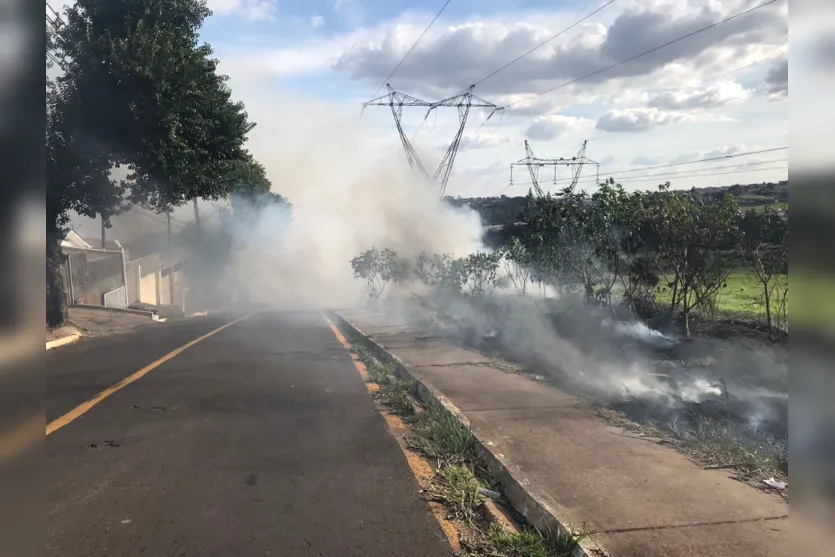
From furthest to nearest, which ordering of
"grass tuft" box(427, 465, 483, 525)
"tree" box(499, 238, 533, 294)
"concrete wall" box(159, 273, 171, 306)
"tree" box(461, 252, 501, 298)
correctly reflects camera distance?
1. "concrete wall" box(159, 273, 171, 306)
2. "tree" box(461, 252, 501, 298)
3. "tree" box(499, 238, 533, 294)
4. "grass tuft" box(427, 465, 483, 525)

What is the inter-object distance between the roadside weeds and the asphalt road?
0.18m

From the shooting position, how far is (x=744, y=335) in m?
8.23

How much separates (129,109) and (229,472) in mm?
10860

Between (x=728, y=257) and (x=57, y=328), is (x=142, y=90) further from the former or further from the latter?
(x=728, y=257)

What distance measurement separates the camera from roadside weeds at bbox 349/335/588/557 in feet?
11.3

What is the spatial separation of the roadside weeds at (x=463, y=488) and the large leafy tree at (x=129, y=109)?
9.41 m

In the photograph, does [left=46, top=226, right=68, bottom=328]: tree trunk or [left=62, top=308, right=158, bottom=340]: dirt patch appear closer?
[left=46, top=226, right=68, bottom=328]: tree trunk

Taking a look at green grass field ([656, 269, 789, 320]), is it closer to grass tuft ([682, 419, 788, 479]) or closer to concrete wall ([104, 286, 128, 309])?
grass tuft ([682, 419, 788, 479])

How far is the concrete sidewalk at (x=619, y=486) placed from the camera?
133 inches

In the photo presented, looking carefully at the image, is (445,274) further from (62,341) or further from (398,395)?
(398,395)

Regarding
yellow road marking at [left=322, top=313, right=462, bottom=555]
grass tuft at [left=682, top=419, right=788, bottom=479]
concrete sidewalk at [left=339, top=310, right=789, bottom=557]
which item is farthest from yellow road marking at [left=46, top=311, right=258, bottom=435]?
grass tuft at [left=682, top=419, right=788, bottom=479]

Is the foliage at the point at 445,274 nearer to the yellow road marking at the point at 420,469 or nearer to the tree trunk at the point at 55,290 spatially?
the yellow road marking at the point at 420,469

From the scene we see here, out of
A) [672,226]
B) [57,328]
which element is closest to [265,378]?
[672,226]

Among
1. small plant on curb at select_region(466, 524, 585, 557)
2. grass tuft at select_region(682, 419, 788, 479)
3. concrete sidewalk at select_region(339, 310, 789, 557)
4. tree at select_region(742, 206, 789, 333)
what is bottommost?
small plant on curb at select_region(466, 524, 585, 557)
